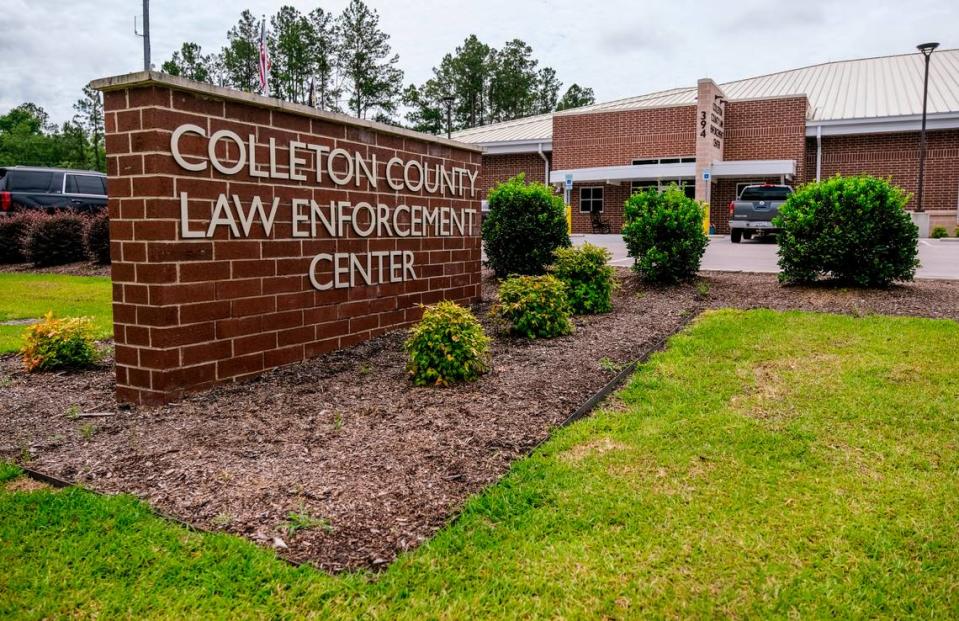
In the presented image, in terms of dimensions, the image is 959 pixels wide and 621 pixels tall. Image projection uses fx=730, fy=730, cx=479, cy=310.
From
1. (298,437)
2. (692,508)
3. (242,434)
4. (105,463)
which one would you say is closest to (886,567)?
(692,508)

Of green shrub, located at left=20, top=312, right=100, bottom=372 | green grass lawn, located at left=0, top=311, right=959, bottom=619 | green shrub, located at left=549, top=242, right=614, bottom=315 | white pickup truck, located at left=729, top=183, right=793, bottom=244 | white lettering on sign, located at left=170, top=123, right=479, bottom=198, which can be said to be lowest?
green grass lawn, located at left=0, top=311, right=959, bottom=619

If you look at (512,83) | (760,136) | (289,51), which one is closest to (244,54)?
(289,51)

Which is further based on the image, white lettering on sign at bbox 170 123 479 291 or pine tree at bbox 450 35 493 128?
pine tree at bbox 450 35 493 128

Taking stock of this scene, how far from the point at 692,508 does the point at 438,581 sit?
4.05ft

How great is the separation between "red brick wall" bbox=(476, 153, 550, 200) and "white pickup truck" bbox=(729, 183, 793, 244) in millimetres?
12870

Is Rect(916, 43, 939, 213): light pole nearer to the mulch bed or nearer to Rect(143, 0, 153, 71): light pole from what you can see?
the mulch bed

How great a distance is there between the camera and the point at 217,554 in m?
2.78

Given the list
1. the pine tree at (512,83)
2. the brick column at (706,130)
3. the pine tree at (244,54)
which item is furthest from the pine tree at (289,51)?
the brick column at (706,130)

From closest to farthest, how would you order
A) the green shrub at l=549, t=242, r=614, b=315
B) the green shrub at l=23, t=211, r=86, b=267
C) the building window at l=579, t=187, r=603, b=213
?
1. the green shrub at l=549, t=242, r=614, b=315
2. the green shrub at l=23, t=211, r=86, b=267
3. the building window at l=579, t=187, r=603, b=213

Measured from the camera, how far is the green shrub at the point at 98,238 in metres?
13.4

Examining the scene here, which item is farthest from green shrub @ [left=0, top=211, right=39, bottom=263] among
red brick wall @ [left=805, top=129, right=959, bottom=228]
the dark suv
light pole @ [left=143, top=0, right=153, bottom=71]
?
red brick wall @ [left=805, top=129, right=959, bottom=228]

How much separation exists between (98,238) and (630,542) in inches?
521

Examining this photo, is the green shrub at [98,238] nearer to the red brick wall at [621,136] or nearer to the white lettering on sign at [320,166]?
the white lettering on sign at [320,166]

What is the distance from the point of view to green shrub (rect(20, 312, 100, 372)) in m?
5.47
